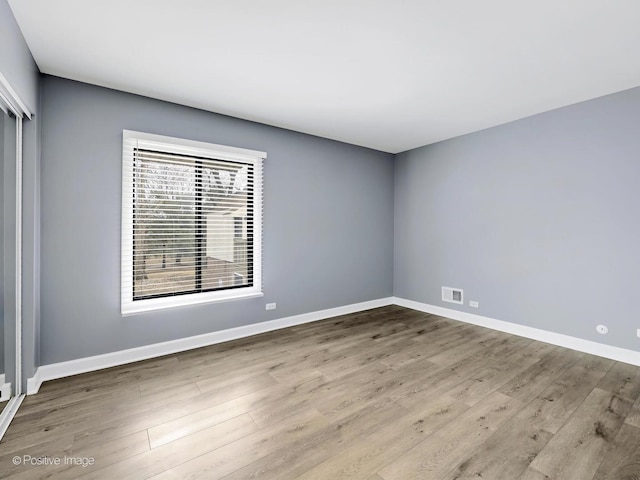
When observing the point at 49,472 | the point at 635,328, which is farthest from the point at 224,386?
the point at 635,328

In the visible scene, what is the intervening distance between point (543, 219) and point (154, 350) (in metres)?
4.61

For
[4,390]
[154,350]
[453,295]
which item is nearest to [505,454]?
[453,295]

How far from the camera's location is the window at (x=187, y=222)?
119 inches

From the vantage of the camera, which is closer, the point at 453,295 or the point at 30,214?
the point at 30,214

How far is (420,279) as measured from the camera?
491 centimetres

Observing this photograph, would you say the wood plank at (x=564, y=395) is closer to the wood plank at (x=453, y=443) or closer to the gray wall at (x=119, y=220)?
the wood plank at (x=453, y=443)

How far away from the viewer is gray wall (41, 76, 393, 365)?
2658 mm

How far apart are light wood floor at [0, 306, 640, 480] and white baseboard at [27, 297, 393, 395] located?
0.41ft

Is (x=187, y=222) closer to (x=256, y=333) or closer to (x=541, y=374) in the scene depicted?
(x=256, y=333)

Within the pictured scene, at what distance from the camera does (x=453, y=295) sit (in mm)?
4445

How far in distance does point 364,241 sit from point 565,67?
3.13 metres

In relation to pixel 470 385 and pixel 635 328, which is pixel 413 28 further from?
pixel 635 328

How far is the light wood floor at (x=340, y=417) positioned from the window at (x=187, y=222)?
2.47 feet

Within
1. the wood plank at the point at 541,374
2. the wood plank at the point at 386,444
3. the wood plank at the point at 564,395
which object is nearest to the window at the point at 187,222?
the wood plank at the point at 386,444
